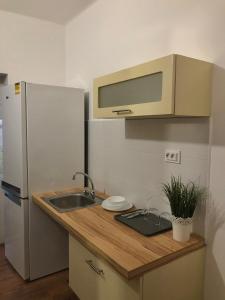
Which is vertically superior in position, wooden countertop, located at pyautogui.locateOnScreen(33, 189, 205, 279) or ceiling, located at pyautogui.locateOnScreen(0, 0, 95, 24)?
ceiling, located at pyautogui.locateOnScreen(0, 0, 95, 24)

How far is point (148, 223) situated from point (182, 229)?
11.1 inches

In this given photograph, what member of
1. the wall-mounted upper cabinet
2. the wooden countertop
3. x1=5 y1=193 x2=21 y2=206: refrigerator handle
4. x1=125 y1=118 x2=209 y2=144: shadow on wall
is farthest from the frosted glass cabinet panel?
x1=5 y1=193 x2=21 y2=206: refrigerator handle

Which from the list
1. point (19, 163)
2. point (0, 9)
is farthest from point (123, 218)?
point (0, 9)

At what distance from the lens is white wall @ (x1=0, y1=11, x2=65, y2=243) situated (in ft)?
8.46

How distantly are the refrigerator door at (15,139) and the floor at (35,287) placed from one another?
0.77 metres

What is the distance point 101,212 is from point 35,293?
0.94m

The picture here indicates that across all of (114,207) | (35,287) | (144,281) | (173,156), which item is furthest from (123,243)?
(35,287)

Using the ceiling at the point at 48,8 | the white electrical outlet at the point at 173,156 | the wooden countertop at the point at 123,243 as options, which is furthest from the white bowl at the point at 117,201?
the ceiling at the point at 48,8

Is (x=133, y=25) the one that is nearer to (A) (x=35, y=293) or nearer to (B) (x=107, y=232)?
(B) (x=107, y=232)

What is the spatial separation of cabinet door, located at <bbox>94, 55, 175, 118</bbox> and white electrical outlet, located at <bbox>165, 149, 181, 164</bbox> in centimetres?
34

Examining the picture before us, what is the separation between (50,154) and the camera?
2.26 metres

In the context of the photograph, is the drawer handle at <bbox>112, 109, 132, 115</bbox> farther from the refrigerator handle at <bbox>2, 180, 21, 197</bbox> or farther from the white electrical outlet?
the refrigerator handle at <bbox>2, 180, 21, 197</bbox>

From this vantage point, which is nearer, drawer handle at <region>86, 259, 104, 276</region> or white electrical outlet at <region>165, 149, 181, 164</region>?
drawer handle at <region>86, 259, 104, 276</region>

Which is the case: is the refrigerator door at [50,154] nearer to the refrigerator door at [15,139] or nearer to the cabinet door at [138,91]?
the refrigerator door at [15,139]
